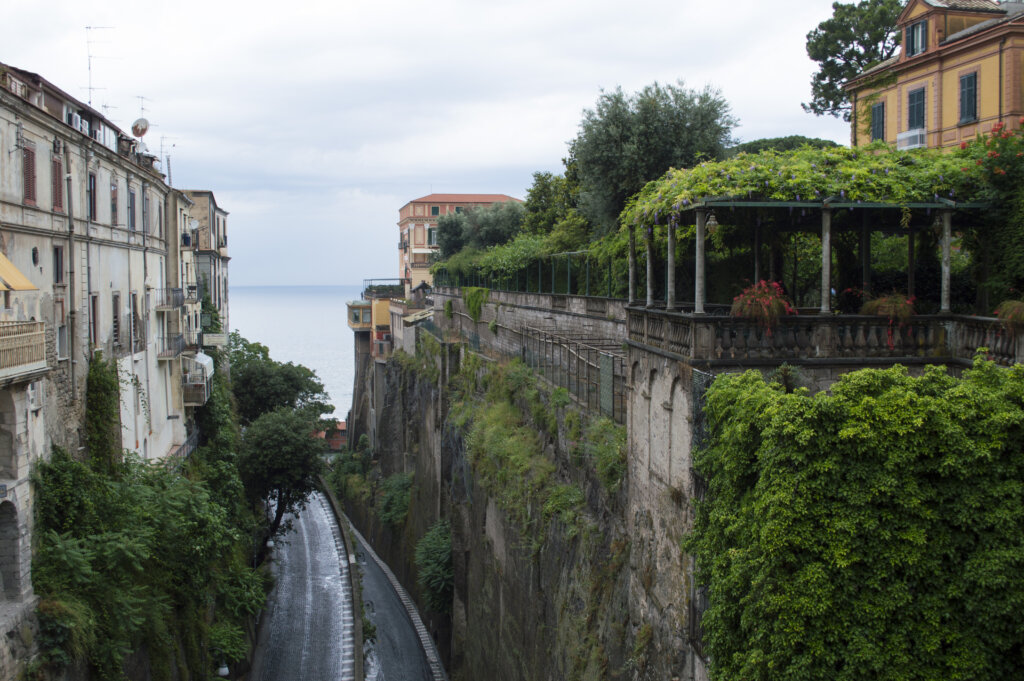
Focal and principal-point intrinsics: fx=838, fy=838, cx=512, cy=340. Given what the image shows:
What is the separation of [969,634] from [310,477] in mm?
34807

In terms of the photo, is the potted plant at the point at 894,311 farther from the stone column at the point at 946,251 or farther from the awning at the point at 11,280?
the awning at the point at 11,280

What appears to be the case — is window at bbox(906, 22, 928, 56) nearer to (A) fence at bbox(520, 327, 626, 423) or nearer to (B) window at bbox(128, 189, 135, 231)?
(A) fence at bbox(520, 327, 626, 423)

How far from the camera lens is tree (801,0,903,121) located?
128 feet

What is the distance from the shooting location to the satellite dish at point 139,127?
104ft

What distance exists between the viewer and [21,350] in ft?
48.8

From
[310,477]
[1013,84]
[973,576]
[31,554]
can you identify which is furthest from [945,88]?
[310,477]

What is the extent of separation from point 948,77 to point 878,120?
368cm

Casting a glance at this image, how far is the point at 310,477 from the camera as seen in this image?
39.4 meters

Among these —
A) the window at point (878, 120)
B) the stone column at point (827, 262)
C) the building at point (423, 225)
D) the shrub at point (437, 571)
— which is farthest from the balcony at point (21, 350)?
the building at point (423, 225)

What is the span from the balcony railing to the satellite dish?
2698 centimetres

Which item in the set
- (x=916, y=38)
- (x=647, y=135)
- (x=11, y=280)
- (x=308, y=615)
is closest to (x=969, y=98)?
(x=916, y=38)

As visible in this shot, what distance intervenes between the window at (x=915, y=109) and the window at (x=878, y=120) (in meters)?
1.53

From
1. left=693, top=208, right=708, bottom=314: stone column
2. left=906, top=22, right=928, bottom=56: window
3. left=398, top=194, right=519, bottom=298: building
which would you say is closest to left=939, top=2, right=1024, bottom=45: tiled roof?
left=906, top=22, right=928, bottom=56: window

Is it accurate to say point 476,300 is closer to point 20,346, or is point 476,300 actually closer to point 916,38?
point 916,38
